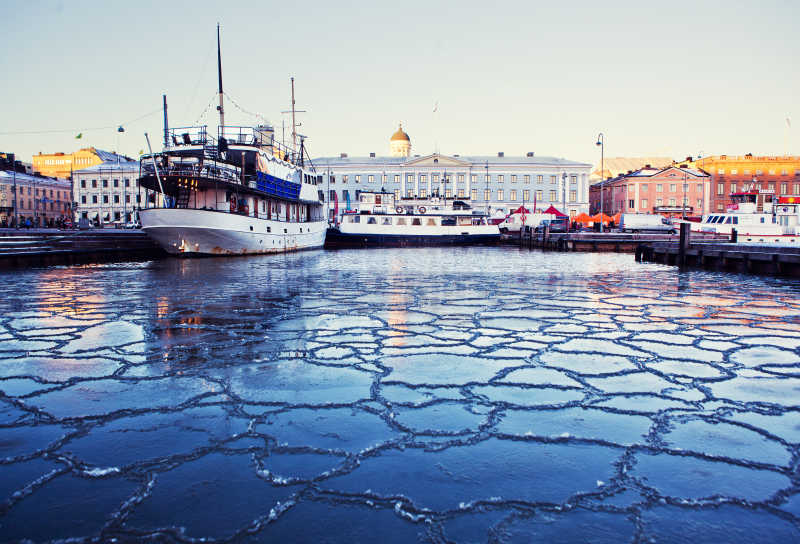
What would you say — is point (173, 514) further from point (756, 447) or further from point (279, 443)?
point (756, 447)

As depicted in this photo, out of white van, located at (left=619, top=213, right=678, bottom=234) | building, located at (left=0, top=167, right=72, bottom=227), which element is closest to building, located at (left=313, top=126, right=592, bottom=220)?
white van, located at (left=619, top=213, right=678, bottom=234)

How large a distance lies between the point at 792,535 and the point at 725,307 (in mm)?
7171

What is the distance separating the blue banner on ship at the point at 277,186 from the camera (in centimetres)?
2583

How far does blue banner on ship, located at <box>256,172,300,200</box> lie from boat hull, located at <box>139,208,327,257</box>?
1.44 m

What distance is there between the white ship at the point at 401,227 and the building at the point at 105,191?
148 feet

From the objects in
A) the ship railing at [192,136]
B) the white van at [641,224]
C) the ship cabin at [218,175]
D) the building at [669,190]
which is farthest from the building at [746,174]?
the ship railing at [192,136]

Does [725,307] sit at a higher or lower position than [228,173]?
lower

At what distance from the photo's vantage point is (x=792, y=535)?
212cm

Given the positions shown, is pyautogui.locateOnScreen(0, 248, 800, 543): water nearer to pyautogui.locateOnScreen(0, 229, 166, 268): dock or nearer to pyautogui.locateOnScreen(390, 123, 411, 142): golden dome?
pyautogui.locateOnScreen(0, 229, 166, 268): dock

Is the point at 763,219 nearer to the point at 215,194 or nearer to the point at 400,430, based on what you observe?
the point at 215,194

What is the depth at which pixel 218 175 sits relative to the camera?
75.5 ft

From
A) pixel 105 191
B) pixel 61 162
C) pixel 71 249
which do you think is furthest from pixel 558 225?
pixel 61 162

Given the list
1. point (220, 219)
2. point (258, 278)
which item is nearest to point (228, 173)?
point (220, 219)

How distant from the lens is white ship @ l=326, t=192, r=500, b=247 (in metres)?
41.2
